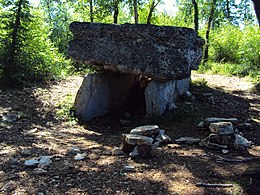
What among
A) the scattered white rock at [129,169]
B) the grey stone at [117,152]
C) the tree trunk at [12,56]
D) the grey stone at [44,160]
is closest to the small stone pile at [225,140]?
the grey stone at [117,152]

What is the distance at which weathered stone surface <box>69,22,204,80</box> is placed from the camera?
589 centimetres

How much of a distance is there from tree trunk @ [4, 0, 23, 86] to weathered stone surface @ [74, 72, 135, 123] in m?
2.50

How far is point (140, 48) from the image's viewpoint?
20.0ft

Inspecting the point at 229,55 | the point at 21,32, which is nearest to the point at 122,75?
the point at 21,32

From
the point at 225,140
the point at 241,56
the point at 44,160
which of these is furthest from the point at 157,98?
the point at 241,56

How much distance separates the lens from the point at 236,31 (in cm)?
1523

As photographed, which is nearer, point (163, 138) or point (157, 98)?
point (163, 138)

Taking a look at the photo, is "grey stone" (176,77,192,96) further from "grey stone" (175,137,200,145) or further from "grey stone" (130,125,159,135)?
"grey stone" (130,125,159,135)

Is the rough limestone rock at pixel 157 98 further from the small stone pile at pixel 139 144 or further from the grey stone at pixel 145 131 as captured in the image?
the small stone pile at pixel 139 144

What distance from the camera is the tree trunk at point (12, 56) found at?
780 cm

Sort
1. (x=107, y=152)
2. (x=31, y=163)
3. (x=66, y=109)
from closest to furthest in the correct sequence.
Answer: (x=31, y=163), (x=107, y=152), (x=66, y=109)

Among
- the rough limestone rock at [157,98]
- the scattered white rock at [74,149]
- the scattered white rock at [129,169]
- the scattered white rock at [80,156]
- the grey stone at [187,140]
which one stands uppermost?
the rough limestone rock at [157,98]

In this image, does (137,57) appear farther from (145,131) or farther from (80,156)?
(80,156)

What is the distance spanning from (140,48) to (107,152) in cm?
246
